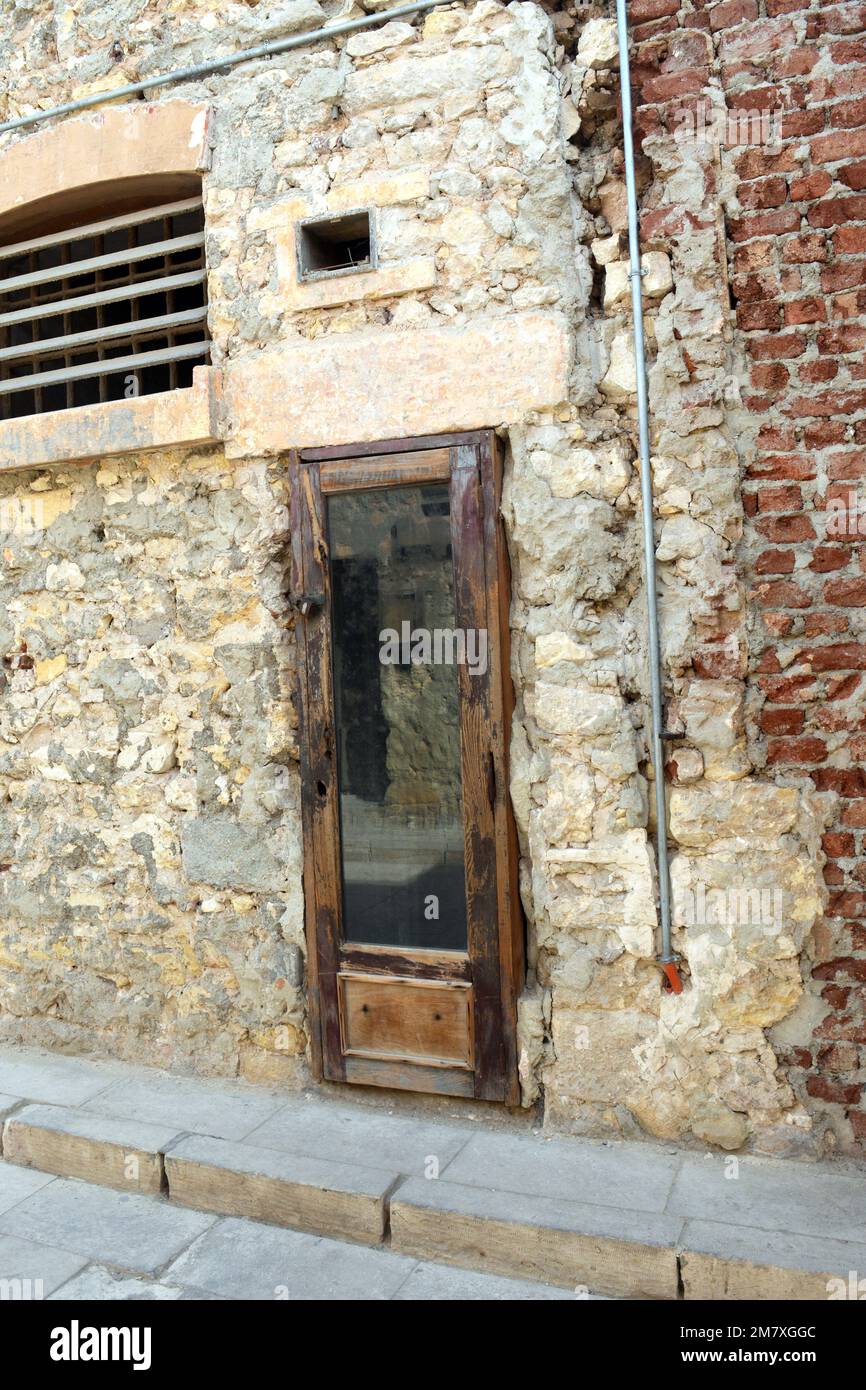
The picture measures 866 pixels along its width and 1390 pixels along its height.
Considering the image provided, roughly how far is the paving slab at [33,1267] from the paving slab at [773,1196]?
175cm

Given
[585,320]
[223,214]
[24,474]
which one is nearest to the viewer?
[585,320]


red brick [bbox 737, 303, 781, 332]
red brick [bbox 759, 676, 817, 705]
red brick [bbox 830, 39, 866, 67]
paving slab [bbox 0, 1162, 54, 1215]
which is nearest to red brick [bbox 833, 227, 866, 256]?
red brick [bbox 737, 303, 781, 332]

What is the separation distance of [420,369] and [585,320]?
21.8 inches

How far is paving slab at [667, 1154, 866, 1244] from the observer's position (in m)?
2.86

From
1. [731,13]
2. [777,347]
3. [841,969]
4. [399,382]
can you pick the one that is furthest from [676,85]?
[841,969]

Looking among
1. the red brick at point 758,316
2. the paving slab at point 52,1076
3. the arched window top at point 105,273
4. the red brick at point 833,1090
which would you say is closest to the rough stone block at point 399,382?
the arched window top at point 105,273

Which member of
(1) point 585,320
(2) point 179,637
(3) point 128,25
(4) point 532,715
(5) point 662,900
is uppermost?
(3) point 128,25

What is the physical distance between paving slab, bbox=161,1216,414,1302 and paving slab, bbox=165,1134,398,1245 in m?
0.05

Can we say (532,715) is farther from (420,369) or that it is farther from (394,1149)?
(394,1149)

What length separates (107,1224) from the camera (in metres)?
3.33

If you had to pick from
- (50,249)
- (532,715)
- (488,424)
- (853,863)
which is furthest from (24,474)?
(853,863)

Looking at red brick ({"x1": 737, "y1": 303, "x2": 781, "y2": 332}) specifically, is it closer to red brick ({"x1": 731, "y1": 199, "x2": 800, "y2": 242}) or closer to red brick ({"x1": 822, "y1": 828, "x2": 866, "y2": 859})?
red brick ({"x1": 731, "y1": 199, "x2": 800, "y2": 242})

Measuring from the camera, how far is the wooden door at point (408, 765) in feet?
11.4

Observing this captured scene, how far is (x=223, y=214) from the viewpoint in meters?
3.80
